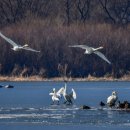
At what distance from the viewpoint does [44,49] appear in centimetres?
7988

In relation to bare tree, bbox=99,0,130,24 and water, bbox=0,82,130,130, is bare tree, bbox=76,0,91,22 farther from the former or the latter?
water, bbox=0,82,130,130

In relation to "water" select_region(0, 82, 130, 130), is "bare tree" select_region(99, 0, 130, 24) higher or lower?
higher

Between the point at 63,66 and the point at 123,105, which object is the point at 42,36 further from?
the point at 123,105

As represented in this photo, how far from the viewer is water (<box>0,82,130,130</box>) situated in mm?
40969

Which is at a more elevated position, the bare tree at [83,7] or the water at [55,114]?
the bare tree at [83,7]

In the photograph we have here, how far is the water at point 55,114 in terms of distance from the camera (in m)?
41.0

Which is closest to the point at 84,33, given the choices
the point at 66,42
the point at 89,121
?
the point at 66,42

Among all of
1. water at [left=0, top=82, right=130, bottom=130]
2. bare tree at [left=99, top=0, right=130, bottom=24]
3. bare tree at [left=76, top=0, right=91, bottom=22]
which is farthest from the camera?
bare tree at [left=76, top=0, right=91, bottom=22]

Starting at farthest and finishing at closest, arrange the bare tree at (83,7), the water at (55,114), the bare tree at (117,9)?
the bare tree at (83,7)
the bare tree at (117,9)
the water at (55,114)

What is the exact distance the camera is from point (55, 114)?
44.9 metres

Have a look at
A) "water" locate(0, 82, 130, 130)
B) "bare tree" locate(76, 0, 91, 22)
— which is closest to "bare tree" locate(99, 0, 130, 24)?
"bare tree" locate(76, 0, 91, 22)

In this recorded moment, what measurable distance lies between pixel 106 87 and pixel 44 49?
13526mm

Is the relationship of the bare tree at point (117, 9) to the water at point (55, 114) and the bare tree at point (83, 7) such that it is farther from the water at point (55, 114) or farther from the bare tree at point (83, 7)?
the water at point (55, 114)

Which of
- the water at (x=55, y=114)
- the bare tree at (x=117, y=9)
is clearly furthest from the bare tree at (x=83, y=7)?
the water at (x=55, y=114)
